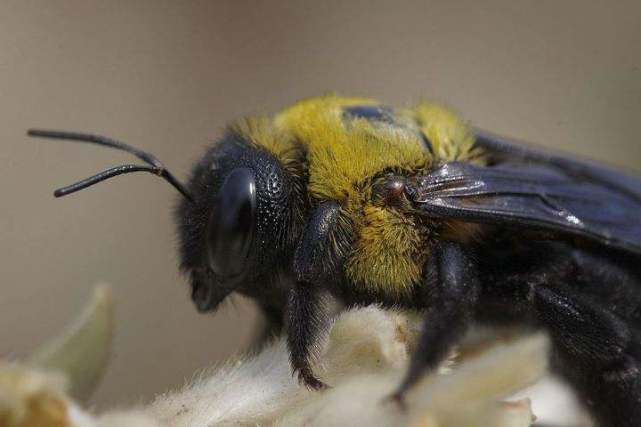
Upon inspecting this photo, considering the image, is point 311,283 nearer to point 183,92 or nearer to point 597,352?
point 597,352

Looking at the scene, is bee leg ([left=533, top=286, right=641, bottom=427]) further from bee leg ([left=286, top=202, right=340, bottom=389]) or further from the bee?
bee leg ([left=286, top=202, right=340, bottom=389])

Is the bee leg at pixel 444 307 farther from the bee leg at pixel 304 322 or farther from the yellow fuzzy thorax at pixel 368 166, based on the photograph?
the bee leg at pixel 304 322

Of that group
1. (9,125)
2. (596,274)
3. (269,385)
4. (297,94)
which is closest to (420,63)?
(297,94)

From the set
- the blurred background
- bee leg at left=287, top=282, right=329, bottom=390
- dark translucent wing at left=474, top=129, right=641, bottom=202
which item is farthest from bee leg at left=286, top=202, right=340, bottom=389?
the blurred background

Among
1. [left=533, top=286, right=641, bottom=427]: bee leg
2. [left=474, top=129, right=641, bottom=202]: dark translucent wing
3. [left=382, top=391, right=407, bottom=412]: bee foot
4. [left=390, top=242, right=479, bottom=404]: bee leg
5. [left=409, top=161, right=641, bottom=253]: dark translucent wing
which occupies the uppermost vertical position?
[left=409, top=161, right=641, bottom=253]: dark translucent wing

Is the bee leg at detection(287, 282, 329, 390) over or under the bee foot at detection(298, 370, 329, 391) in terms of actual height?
over

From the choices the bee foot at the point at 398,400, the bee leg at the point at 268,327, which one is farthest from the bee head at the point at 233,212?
the bee foot at the point at 398,400
